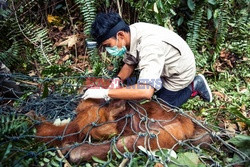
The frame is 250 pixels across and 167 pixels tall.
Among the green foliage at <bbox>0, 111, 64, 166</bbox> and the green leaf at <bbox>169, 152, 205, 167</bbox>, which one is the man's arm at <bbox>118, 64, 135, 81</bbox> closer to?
the green foliage at <bbox>0, 111, 64, 166</bbox>

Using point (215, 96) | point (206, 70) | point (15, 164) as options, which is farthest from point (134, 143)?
point (206, 70)

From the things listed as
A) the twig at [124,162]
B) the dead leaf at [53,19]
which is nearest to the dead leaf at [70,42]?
the dead leaf at [53,19]

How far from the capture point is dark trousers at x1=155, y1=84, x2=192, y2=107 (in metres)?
2.52

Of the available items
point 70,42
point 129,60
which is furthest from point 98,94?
point 70,42

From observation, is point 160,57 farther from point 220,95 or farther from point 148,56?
point 220,95

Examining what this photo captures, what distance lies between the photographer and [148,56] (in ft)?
6.37

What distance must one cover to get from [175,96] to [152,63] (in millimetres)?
732

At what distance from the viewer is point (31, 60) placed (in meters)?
3.53

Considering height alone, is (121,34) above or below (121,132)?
above

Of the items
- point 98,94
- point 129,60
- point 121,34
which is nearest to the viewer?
point 98,94

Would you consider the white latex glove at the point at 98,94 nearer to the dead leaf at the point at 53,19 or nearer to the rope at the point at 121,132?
the rope at the point at 121,132

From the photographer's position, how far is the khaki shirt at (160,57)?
192 cm

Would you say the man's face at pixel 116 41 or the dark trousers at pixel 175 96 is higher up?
the man's face at pixel 116 41

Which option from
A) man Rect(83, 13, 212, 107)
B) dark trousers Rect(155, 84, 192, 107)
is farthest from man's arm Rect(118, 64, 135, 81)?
dark trousers Rect(155, 84, 192, 107)
